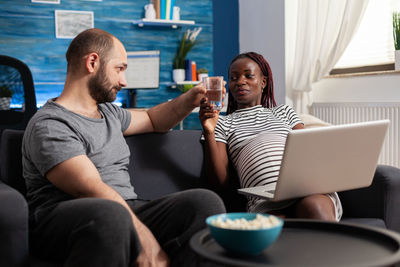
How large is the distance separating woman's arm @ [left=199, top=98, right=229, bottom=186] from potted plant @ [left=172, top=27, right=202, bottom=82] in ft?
9.39

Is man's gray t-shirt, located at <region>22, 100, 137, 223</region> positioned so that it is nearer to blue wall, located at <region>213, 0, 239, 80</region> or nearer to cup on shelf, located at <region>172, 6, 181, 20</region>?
cup on shelf, located at <region>172, 6, 181, 20</region>

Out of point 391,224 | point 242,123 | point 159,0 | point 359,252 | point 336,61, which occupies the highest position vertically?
point 159,0

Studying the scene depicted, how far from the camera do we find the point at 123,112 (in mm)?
2078

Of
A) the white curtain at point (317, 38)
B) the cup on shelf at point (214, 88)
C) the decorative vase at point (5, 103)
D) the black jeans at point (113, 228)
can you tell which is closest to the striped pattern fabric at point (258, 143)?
the cup on shelf at point (214, 88)

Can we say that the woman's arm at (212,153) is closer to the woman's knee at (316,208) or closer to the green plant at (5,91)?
the woman's knee at (316,208)

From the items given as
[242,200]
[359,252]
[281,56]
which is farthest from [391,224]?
[281,56]

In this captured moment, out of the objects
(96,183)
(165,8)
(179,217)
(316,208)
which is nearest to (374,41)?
(165,8)

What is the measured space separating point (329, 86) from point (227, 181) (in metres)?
2.21

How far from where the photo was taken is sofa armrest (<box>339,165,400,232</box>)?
76.2 inches

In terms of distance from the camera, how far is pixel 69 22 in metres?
4.60

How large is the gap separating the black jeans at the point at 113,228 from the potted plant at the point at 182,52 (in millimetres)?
3241

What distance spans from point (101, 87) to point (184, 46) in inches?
126

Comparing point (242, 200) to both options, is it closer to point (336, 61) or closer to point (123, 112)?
point (123, 112)

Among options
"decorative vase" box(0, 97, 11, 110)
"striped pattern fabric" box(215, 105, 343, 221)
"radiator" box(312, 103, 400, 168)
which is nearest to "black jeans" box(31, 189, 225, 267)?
"striped pattern fabric" box(215, 105, 343, 221)
